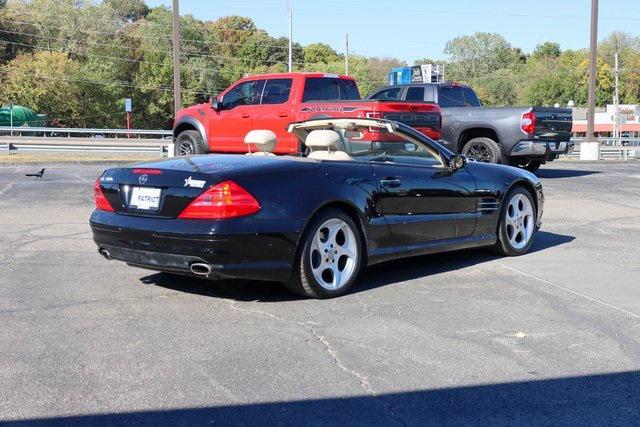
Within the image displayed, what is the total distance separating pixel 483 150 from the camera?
16562 millimetres

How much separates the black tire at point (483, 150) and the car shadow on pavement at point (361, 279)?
8.12 meters

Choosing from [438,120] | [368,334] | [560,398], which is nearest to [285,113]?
[438,120]

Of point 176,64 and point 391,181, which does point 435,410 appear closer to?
point 391,181

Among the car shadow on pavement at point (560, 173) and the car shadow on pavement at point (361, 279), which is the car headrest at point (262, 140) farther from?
the car shadow on pavement at point (560, 173)

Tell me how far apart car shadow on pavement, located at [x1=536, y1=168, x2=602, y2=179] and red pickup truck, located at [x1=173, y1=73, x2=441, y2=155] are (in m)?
5.66

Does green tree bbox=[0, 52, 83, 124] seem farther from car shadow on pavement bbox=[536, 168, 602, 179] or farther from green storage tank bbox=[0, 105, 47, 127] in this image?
car shadow on pavement bbox=[536, 168, 602, 179]

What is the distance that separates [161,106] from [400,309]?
71833mm

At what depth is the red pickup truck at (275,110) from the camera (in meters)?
13.3

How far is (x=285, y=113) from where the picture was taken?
13945 millimetres

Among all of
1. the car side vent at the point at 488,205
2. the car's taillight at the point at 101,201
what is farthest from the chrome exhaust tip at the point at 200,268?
the car side vent at the point at 488,205

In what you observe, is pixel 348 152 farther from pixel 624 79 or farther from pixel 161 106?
pixel 624 79

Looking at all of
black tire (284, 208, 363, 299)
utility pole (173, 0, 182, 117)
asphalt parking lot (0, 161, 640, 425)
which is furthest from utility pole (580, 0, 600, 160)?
black tire (284, 208, 363, 299)

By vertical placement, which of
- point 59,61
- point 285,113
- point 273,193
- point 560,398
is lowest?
point 560,398

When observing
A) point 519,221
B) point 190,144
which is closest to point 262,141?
point 519,221
